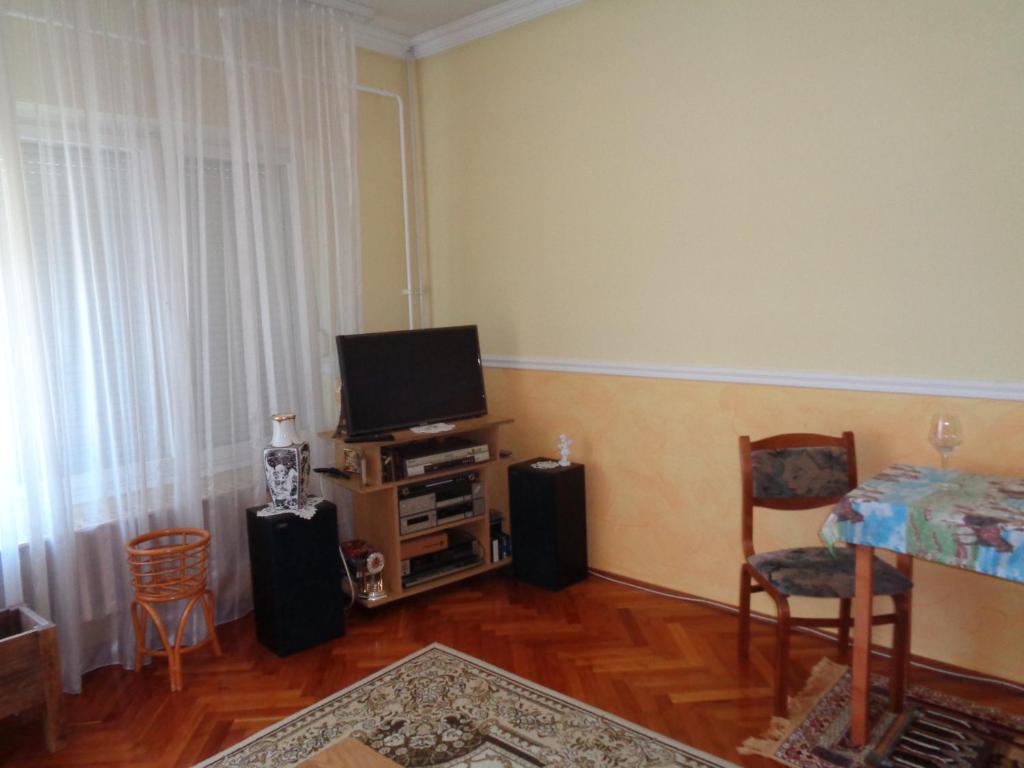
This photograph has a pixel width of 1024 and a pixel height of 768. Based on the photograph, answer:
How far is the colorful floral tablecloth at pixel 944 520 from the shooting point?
1.95 meters

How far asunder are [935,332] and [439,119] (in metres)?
2.83

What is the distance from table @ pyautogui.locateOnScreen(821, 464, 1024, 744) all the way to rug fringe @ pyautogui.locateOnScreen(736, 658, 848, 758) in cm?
21

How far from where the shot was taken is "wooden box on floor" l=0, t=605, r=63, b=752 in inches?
97.0

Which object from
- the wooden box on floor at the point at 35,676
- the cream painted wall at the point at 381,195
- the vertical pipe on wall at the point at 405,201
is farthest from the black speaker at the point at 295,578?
the vertical pipe on wall at the point at 405,201

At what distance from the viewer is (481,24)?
13.1 ft

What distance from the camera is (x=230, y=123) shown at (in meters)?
3.39

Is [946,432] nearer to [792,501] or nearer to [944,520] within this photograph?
[944,520]

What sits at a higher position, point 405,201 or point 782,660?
point 405,201

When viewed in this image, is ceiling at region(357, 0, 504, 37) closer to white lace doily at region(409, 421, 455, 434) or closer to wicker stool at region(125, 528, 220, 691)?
white lace doily at region(409, 421, 455, 434)

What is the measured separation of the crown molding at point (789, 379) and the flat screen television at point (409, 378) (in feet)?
1.43

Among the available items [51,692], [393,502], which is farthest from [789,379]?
[51,692]

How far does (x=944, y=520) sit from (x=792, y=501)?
84 cm

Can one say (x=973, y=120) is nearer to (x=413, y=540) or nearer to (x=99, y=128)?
(x=413, y=540)

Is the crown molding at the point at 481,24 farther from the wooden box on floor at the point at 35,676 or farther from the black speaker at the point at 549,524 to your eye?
the wooden box on floor at the point at 35,676
